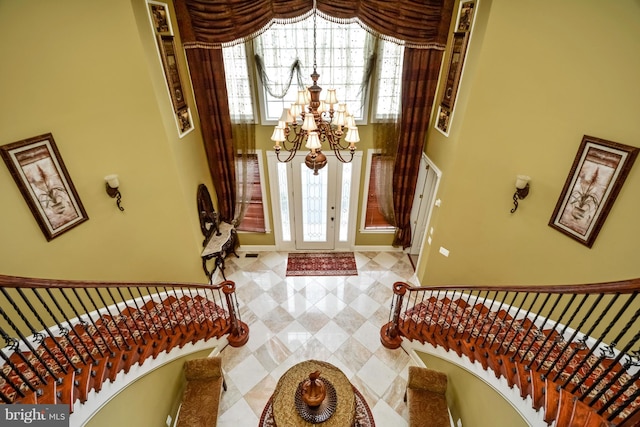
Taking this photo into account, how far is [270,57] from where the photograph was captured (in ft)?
15.0

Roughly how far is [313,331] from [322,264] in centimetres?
154

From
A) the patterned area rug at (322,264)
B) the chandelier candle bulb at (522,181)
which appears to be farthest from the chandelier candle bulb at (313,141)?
the patterned area rug at (322,264)

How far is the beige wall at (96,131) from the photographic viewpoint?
2689 millimetres

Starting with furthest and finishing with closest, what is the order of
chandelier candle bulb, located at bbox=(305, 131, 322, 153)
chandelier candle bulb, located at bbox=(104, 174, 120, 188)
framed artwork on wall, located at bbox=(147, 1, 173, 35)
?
1. framed artwork on wall, located at bbox=(147, 1, 173, 35)
2. chandelier candle bulb, located at bbox=(104, 174, 120, 188)
3. chandelier candle bulb, located at bbox=(305, 131, 322, 153)

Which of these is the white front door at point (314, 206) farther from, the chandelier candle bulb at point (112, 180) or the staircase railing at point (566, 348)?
the chandelier candle bulb at point (112, 180)

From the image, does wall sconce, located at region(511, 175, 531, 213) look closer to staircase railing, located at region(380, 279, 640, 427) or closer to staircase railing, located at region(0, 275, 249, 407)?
staircase railing, located at region(380, 279, 640, 427)

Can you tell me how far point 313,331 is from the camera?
4.79m

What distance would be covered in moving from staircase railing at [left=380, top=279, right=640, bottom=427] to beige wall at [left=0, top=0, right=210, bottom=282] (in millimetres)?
3292

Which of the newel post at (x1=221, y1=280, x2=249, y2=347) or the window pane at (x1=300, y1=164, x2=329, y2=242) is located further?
the window pane at (x1=300, y1=164, x2=329, y2=242)

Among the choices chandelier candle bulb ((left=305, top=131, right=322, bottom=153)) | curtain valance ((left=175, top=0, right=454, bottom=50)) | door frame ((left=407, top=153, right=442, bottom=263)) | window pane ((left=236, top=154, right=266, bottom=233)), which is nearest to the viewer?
chandelier candle bulb ((left=305, top=131, right=322, bottom=153))

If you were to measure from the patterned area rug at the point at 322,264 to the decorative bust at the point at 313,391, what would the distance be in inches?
102

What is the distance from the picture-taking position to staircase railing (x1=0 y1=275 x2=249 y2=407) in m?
2.02

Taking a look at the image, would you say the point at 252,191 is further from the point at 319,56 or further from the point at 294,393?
the point at 294,393

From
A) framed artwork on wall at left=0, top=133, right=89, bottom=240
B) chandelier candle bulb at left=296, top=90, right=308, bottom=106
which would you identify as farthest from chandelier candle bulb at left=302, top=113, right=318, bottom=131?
framed artwork on wall at left=0, top=133, right=89, bottom=240
